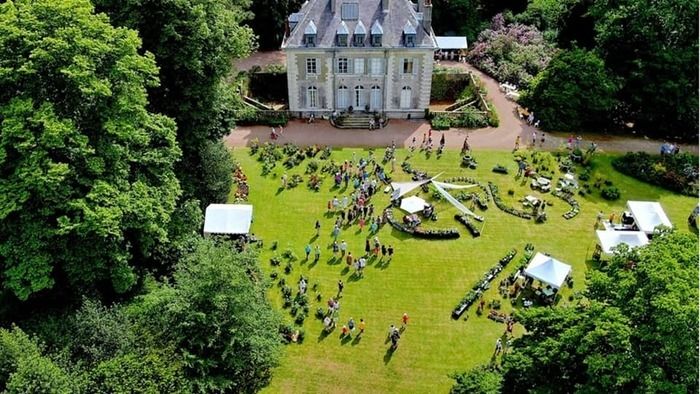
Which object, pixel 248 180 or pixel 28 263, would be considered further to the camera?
pixel 248 180

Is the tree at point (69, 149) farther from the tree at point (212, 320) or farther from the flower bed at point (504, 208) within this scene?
the flower bed at point (504, 208)

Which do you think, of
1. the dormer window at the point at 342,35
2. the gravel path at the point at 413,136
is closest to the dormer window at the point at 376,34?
→ the dormer window at the point at 342,35

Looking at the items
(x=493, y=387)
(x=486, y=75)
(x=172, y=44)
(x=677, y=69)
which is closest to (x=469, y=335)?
(x=493, y=387)

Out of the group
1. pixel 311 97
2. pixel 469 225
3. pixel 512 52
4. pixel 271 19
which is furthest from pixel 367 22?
pixel 469 225

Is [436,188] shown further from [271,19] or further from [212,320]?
[271,19]

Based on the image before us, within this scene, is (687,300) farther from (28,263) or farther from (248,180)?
(248,180)

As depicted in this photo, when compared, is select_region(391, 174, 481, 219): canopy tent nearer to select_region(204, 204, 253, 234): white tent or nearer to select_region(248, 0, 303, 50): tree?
select_region(204, 204, 253, 234): white tent

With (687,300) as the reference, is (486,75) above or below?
below
